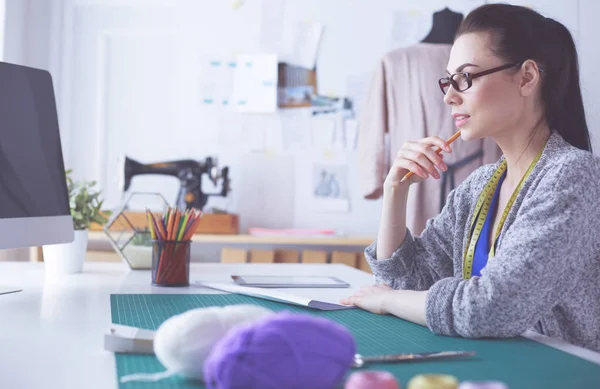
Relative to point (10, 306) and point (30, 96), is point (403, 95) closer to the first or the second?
point (30, 96)

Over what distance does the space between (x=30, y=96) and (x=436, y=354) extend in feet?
3.67

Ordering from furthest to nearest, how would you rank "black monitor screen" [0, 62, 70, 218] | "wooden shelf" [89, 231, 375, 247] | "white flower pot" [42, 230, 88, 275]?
"wooden shelf" [89, 231, 375, 247]
"white flower pot" [42, 230, 88, 275]
"black monitor screen" [0, 62, 70, 218]

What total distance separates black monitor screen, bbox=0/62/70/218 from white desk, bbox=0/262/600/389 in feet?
0.58

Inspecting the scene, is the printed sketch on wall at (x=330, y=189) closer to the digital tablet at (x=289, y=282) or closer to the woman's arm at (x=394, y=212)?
the digital tablet at (x=289, y=282)

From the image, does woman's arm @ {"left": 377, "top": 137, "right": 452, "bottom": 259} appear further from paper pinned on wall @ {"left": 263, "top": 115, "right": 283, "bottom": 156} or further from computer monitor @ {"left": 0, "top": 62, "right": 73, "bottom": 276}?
paper pinned on wall @ {"left": 263, "top": 115, "right": 283, "bottom": 156}

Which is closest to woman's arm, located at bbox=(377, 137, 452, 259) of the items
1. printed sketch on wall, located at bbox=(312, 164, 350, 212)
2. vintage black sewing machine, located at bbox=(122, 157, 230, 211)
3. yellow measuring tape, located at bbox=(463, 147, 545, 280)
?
yellow measuring tape, located at bbox=(463, 147, 545, 280)

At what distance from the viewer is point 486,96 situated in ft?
3.92

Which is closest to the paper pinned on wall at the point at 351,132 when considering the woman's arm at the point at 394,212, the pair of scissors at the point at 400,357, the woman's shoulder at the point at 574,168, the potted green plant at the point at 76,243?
the potted green plant at the point at 76,243

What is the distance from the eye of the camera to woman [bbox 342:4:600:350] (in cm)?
94

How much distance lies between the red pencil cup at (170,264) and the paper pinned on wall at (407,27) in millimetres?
2121

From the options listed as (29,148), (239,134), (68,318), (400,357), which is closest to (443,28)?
(239,134)

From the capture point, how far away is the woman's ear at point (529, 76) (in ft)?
3.91

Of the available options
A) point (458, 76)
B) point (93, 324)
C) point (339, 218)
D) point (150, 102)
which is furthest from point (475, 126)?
point (150, 102)

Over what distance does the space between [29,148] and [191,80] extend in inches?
74.6
